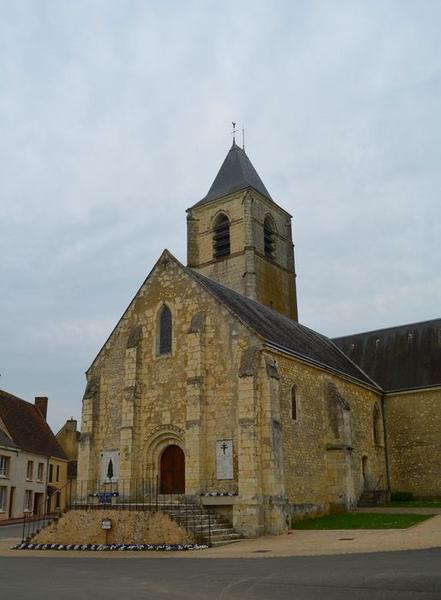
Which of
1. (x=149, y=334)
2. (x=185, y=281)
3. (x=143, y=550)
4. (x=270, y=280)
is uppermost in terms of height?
(x=270, y=280)

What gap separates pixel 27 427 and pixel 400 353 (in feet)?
71.9

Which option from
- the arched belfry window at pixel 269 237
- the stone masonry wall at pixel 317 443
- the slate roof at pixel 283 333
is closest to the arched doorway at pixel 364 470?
the stone masonry wall at pixel 317 443

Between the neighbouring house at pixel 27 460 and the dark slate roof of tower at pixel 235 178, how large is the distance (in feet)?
55.1

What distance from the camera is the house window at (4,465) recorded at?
103 feet

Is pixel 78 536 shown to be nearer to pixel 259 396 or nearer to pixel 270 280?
pixel 259 396

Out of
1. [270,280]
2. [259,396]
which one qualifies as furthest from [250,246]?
[259,396]

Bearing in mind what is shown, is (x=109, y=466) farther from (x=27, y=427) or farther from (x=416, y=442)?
(x=27, y=427)

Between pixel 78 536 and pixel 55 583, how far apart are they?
7.59 metres

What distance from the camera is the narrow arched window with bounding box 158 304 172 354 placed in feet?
72.7

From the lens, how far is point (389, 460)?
27953mm

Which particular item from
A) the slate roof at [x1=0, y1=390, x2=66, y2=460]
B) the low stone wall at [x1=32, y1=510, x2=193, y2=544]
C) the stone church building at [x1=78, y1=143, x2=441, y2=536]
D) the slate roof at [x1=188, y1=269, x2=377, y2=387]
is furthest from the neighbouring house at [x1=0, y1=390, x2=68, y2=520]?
the slate roof at [x1=188, y1=269, x2=377, y2=387]

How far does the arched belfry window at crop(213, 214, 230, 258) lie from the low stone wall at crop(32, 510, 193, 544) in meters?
21.3

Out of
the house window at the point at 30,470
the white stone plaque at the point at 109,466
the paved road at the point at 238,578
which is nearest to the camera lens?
the paved road at the point at 238,578

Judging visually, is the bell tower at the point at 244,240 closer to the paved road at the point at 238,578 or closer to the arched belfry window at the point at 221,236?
the arched belfry window at the point at 221,236
